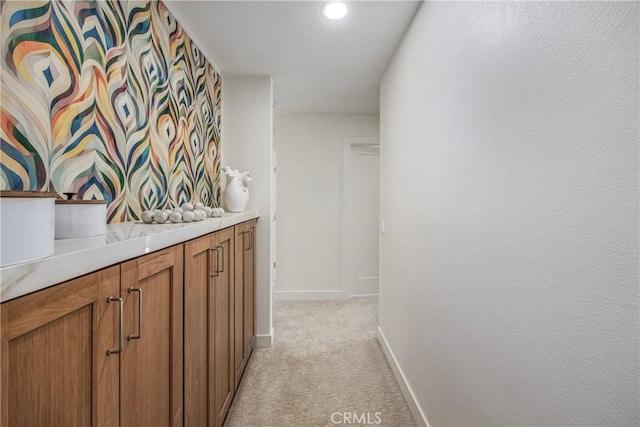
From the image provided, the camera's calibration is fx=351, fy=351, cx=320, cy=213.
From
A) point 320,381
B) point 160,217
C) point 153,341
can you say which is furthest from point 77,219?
point 320,381

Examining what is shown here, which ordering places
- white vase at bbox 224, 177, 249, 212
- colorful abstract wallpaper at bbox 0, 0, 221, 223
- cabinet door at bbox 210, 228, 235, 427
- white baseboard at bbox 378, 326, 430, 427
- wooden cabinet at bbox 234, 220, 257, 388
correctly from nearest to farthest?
1. colorful abstract wallpaper at bbox 0, 0, 221, 223
2. cabinet door at bbox 210, 228, 235, 427
3. white baseboard at bbox 378, 326, 430, 427
4. wooden cabinet at bbox 234, 220, 257, 388
5. white vase at bbox 224, 177, 249, 212

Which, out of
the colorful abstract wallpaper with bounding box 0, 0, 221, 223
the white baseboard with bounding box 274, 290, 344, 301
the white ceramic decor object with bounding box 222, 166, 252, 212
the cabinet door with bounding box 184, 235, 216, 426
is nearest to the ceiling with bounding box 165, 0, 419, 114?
the colorful abstract wallpaper with bounding box 0, 0, 221, 223

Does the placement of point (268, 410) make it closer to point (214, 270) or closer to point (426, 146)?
point (214, 270)

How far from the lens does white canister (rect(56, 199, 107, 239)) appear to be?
0.87m

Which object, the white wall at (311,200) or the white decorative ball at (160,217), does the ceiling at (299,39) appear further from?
the white decorative ball at (160,217)

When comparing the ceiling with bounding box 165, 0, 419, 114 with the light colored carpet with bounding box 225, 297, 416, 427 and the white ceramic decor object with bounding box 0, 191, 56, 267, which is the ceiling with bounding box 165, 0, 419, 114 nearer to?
the white ceramic decor object with bounding box 0, 191, 56, 267

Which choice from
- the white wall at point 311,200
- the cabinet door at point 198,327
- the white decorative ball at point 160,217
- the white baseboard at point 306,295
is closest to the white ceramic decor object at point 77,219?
the cabinet door at point 198,327

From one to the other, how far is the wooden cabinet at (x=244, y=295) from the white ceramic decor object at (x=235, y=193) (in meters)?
0.17

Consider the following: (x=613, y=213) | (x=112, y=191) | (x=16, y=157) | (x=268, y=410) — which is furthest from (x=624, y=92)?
(x=268, y=410)

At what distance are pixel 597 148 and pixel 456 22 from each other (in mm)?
971

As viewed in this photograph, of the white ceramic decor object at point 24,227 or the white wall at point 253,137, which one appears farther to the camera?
the white wall at point 253,137

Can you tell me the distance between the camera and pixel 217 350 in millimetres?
1730

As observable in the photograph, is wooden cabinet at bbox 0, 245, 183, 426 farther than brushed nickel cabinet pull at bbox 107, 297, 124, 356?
No

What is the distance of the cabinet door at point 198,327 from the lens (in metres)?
1.30
